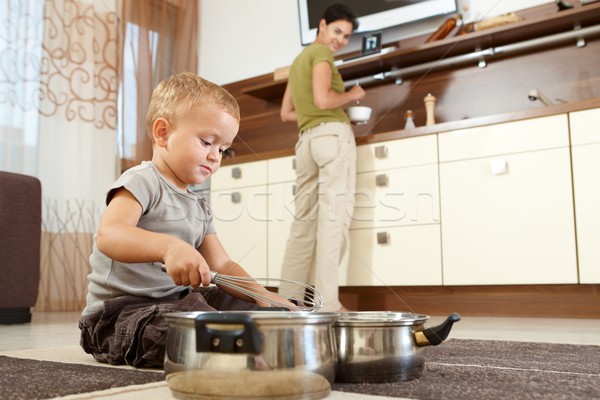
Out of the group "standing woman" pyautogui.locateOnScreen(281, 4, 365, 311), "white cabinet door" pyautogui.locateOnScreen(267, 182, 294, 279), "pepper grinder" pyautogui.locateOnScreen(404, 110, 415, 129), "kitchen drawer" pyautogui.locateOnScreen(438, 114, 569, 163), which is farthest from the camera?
"white cabinet door" pyautogui.locateOnScreen(267, 182, 294, 279)

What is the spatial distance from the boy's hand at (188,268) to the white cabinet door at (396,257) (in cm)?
160

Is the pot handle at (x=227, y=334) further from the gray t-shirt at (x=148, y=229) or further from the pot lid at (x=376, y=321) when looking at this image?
the gray t-shirt at (x=148, y=229)

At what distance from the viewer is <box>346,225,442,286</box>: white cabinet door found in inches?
86.9

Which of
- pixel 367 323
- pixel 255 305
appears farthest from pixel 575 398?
pixel 255 305

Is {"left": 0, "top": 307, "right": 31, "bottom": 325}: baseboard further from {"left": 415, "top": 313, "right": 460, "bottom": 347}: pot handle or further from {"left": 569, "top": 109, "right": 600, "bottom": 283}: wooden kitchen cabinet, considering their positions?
{"left": 569, "top": 109, "right": 600, "bottom": 283}: wooden kitchen cabinet

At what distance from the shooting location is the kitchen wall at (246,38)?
3.13 metres

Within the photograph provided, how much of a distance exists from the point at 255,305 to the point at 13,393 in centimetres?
44

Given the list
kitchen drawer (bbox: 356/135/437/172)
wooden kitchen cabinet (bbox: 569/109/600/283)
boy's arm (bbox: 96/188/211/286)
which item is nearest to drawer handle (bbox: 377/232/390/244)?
kitchen drawer (bbox: 356/135/437/172)

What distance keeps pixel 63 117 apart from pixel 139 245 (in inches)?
89.0

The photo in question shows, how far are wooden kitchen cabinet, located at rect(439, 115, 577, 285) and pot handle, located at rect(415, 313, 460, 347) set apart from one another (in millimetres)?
1430

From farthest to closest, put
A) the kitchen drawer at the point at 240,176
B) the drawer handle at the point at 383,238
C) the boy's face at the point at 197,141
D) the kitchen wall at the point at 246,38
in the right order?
1. the kitchen wall at the point at 246,38
2. the kitchen drawer at the point at 240,176
3. the drawer handle at the point at 383,238
4. the boy's face at the point at 197,141

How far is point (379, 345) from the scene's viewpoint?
26.5 inches

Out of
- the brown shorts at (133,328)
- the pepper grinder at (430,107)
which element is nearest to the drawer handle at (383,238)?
the pepper grinder at (430,107)

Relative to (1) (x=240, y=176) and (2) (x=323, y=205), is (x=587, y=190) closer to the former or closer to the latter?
(2) (x=323, y=205)
